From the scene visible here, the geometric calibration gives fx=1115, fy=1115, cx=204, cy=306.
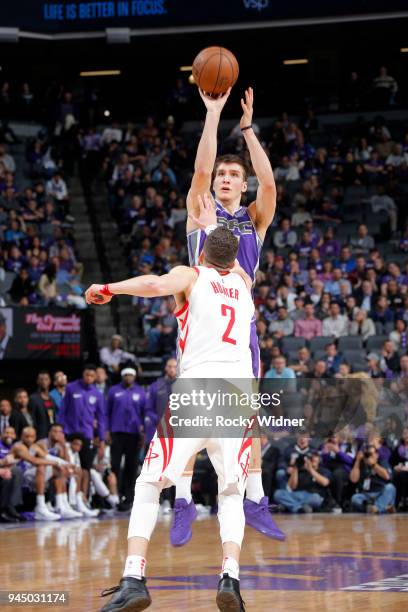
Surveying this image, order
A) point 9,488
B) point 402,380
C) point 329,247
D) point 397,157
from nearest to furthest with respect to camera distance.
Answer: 1. point 9,488
2. point 402,380
3. point 329,247
4. point 397,157

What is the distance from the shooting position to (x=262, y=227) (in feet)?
29.5

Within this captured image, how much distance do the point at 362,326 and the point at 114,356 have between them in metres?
4.40

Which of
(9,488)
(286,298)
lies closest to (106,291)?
(9,488)

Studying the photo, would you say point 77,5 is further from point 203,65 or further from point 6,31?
point 203,65

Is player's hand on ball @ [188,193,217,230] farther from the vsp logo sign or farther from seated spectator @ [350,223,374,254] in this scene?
the vsp logo sign

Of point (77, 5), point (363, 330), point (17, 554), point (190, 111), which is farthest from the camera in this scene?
point (190, 111)

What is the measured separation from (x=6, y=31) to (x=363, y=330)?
1077cm

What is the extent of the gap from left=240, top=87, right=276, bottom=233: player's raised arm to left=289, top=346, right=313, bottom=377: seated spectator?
364 inches

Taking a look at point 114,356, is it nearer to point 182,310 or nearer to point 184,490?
point 184,490

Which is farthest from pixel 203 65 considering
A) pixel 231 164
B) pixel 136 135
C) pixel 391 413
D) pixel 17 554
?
pixel 136 135

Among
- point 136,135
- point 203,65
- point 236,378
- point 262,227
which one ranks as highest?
point 136,135

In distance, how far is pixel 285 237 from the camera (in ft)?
75.3

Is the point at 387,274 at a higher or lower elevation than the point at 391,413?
higher

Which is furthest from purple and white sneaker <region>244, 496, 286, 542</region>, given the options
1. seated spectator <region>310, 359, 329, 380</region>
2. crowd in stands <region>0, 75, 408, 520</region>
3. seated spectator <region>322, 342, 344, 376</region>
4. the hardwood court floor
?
seated spectator <region>322, 342, 344, 376</region>
